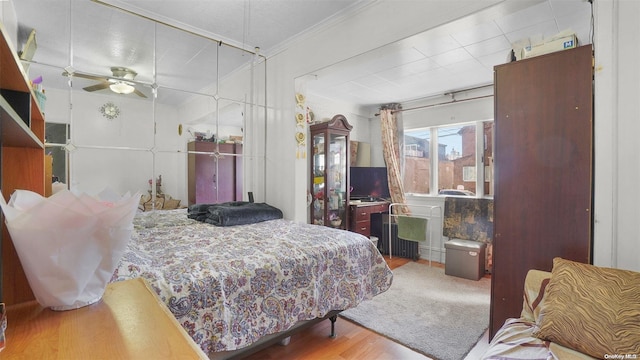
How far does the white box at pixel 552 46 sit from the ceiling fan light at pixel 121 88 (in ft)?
9.53

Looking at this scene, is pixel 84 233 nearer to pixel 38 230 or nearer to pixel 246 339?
pixel 38 230

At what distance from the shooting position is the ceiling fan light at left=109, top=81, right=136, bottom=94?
217 centimetres

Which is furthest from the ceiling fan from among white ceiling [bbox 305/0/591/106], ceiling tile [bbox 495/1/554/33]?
ceiling tile [bbox 495/1/554/33]

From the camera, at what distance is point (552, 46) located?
5.34ft

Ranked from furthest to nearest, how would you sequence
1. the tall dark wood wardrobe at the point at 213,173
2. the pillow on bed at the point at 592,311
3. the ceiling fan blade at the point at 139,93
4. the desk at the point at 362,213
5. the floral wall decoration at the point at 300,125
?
the desk at the point at 362,213 → the floral wall decoration at the point at 300,125 → the tall dark wood wardrobe at the point at 213,173 → the ceiling fan blade at the point at 139,93 → the pillow on bed at the point at 592,311

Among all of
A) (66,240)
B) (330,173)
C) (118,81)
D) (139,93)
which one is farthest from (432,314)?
(118,81)

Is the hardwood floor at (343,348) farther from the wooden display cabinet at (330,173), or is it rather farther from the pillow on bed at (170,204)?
the wooden display cabinet at (330,173)

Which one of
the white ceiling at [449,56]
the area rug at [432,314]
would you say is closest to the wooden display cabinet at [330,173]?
the white ceiling at [449,56]

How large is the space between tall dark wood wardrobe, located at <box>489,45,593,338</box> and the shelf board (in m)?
2.19

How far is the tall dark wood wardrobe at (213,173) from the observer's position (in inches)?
105

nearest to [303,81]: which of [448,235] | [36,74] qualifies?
[36,74]

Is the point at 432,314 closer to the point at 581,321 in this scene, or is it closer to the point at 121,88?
the point at 581,321

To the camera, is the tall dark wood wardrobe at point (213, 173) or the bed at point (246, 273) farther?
the tall dark wood wardrobe at point (213, 173)

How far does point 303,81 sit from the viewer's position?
297 cm
